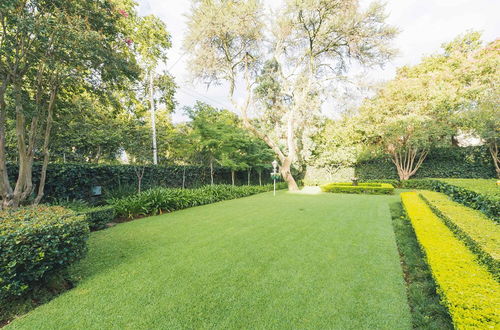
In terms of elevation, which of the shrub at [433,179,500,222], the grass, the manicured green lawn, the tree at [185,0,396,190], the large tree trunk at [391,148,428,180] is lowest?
the manicured green lawn

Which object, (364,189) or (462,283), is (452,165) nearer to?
(364,189)

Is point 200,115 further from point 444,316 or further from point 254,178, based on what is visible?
point 444,316

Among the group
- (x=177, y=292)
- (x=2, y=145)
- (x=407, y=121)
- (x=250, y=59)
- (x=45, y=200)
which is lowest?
(x=177, y=292)

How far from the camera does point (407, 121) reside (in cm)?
1148

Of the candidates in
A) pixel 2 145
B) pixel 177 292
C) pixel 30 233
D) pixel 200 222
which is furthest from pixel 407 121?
pixel 2 145

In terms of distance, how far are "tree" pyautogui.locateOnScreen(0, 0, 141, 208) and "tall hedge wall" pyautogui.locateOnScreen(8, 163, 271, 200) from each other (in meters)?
1.51

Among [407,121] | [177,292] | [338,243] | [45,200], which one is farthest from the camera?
[407,121]

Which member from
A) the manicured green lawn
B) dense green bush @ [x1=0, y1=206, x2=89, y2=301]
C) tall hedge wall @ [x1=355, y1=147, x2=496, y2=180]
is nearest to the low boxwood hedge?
tall hedge wall @ [x1=355, y1=147, x2=496, y2=180]

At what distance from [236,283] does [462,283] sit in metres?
2.21

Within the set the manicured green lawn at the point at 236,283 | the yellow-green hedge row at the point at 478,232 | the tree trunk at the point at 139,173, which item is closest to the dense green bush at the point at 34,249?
the manicured green lawn at the point at 236,283

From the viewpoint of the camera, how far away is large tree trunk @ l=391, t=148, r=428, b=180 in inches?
540

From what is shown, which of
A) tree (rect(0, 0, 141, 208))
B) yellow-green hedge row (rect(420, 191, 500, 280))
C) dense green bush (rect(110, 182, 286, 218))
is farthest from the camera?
dense green bush (rect(110, 182, 286, 218))

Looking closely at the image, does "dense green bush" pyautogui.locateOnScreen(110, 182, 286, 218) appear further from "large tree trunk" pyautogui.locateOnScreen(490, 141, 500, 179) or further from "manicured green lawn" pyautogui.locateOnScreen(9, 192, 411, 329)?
"large tree trunk" pyautogui.locateOnScreen(490, 141, 500, 179)

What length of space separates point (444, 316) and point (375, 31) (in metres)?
14.4
